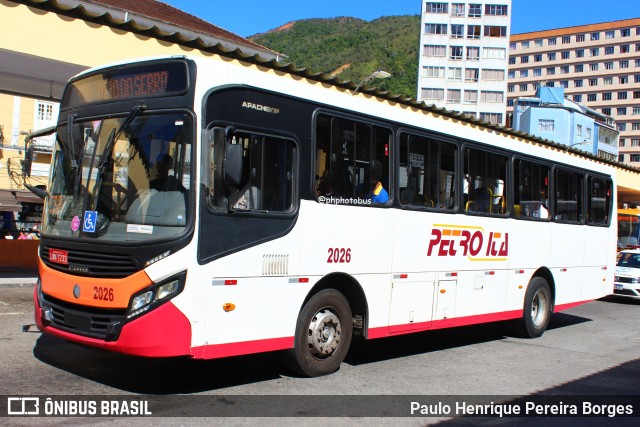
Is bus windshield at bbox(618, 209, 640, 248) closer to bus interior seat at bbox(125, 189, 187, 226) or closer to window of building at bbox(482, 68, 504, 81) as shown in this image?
bus interior seat at bbox(125, 189, 187, 226)

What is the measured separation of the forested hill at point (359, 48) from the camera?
5792 inches

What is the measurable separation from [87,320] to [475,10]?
10017 centimetres

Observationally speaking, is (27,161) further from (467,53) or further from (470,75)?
(467,53)

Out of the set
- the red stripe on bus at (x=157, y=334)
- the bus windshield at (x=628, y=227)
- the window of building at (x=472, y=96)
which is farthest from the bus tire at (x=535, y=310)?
the window of building at (x=472, y=96)

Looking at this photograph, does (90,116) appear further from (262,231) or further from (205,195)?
(262,231)

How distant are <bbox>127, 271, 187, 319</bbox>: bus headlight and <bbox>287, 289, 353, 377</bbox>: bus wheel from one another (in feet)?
5.54

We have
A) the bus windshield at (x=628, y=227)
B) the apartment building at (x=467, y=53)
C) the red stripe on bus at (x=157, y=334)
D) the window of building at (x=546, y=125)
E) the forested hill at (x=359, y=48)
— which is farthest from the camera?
the forested hill at (x=359, y=48)

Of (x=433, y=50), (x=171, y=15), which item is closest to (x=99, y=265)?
(x=171, y=15)

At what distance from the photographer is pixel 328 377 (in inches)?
→ 298

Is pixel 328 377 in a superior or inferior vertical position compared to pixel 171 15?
inferior

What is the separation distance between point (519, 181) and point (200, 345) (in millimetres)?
7107

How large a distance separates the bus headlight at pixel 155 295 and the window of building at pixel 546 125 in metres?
87.5

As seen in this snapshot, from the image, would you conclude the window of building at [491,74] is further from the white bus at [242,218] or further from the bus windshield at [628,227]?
the white bus at [242,218]

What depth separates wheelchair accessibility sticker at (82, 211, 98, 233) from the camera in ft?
20.4
